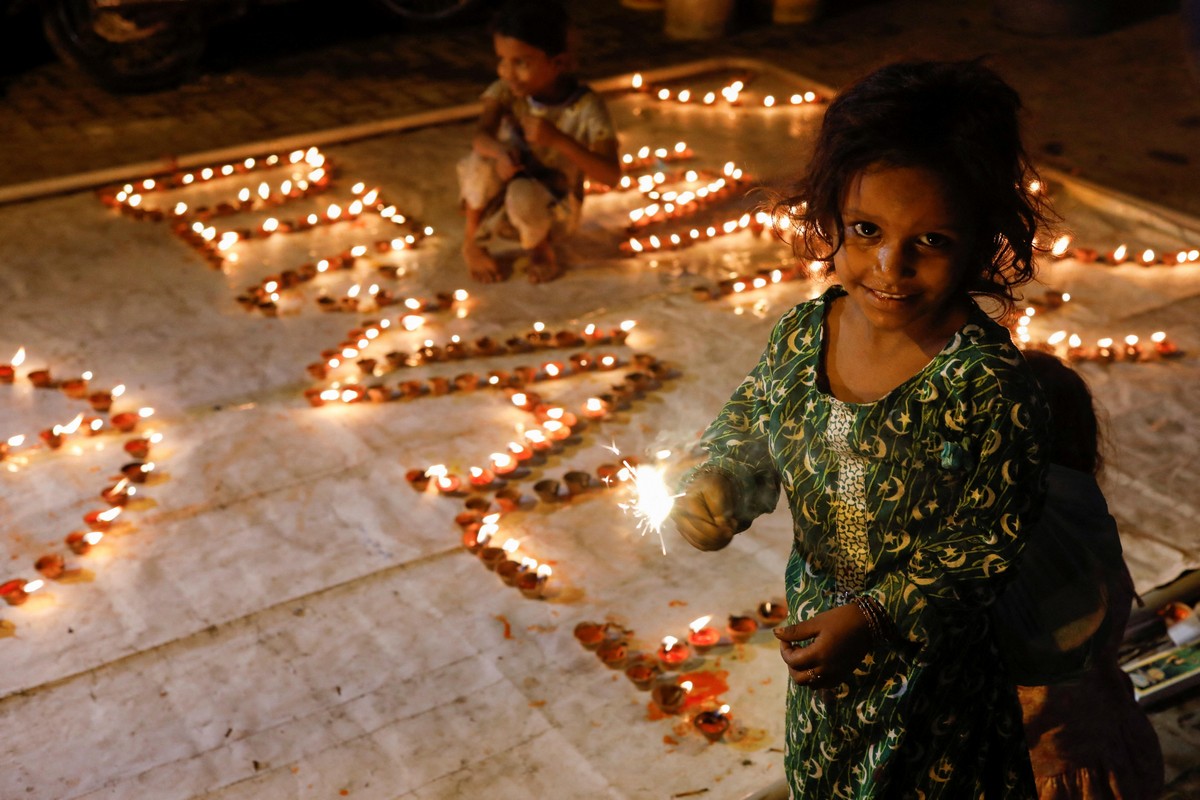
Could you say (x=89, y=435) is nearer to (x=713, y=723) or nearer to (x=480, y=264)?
(x=480, y=264)

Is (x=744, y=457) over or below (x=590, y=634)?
over

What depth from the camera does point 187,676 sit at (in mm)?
3182

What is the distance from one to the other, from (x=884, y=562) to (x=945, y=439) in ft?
0.71

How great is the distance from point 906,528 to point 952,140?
1.73 feet

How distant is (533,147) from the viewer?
16.9 feet

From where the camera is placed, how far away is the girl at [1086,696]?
2121mm

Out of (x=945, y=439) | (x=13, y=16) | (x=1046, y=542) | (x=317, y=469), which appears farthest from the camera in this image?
(x=13, y=16)

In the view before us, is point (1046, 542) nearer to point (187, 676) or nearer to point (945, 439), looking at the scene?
point (945, 439)

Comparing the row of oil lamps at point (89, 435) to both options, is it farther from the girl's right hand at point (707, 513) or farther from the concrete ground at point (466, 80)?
the girl's right hand at point (707, 513)

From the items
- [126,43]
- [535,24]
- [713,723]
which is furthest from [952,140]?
[126,43]

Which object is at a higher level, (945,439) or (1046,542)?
(945,439)

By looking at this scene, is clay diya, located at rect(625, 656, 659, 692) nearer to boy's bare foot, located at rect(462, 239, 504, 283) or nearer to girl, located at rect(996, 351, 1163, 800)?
girl, located at rect(996, 351, 1163, 800)

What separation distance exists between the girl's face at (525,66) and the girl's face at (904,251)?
3134mm

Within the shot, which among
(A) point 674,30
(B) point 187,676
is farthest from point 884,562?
(A) point 674,30
